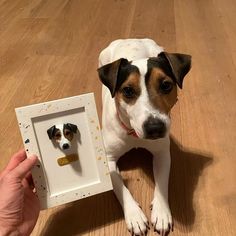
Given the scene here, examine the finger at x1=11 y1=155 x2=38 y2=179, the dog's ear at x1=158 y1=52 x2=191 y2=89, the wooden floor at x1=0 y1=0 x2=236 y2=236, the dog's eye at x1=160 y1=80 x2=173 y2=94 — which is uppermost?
the dog's ear at x1=158 y1=52 x2=191 y2=89

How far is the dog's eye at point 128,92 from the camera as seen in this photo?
135 cm

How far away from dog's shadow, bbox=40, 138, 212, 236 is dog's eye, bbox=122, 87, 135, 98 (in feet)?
1.53

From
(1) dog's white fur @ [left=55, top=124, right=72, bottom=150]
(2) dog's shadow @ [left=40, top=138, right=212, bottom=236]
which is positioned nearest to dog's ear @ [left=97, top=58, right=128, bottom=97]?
(1) dog's white fur @ [left=55, top=124, right=72, bottom=150]

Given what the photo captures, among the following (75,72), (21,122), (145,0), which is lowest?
(145,0)

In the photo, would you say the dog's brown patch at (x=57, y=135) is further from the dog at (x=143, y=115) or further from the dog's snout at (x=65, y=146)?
the dog at (x=143, y=115)

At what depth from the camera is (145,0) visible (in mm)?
3451

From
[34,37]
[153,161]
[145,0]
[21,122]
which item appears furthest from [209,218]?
[145,0]

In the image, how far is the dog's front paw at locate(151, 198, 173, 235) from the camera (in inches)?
56.2

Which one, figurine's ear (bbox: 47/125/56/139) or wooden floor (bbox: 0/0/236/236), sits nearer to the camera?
figurine's ear (bbox: 47/125/56/139)

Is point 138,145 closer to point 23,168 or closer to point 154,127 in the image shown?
point 154,127

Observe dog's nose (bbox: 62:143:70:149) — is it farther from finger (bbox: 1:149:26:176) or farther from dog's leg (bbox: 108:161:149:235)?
dog's leg (bbox: 108:161:149:235)

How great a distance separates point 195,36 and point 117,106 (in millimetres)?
1519

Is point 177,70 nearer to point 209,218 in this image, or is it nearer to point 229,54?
point 209,218

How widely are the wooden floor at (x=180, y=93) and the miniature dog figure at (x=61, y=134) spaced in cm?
36
